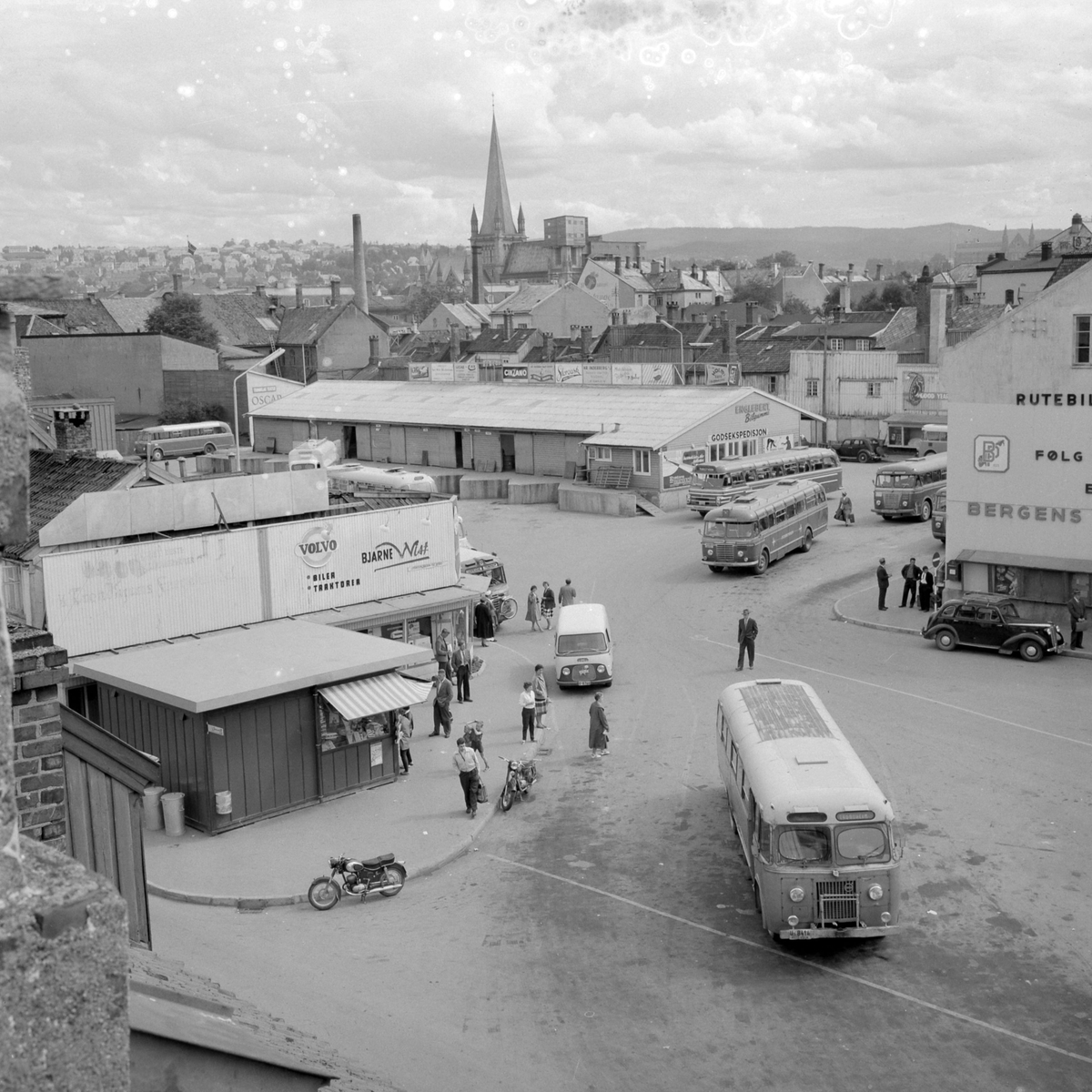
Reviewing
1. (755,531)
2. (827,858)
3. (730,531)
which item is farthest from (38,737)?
(755,531)

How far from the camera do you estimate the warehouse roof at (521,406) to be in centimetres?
5991

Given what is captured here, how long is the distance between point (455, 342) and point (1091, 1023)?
92179mm

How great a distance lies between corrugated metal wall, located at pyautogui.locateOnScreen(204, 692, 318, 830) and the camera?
70.2 feet

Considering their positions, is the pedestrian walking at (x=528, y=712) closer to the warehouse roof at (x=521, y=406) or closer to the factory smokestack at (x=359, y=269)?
the warehouse roof at (x=521, y=406)

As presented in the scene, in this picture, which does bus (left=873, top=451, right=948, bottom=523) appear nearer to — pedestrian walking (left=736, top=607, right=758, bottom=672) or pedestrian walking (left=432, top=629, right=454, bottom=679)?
pedestrian walking (left=736, top=607, right=758, bottom=672)

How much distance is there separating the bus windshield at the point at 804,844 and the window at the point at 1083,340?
20384 millimetres

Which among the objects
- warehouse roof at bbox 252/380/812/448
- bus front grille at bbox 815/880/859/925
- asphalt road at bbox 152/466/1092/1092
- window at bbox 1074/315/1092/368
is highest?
window at bbox 1074/315/1092/368

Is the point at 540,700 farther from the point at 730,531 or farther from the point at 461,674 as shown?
the point at 730,531

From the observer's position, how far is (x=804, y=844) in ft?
52.4

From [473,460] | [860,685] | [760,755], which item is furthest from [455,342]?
[760,755]

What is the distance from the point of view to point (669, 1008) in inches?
591

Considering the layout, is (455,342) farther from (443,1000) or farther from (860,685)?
(443,1000)

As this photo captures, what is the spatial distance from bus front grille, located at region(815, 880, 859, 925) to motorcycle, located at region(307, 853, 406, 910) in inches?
246

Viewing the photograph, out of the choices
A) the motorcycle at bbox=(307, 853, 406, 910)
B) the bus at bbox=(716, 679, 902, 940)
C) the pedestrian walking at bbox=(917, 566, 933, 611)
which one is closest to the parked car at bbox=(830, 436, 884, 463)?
the pedestrian walking at bbox=(917, 566, 933, 611)
